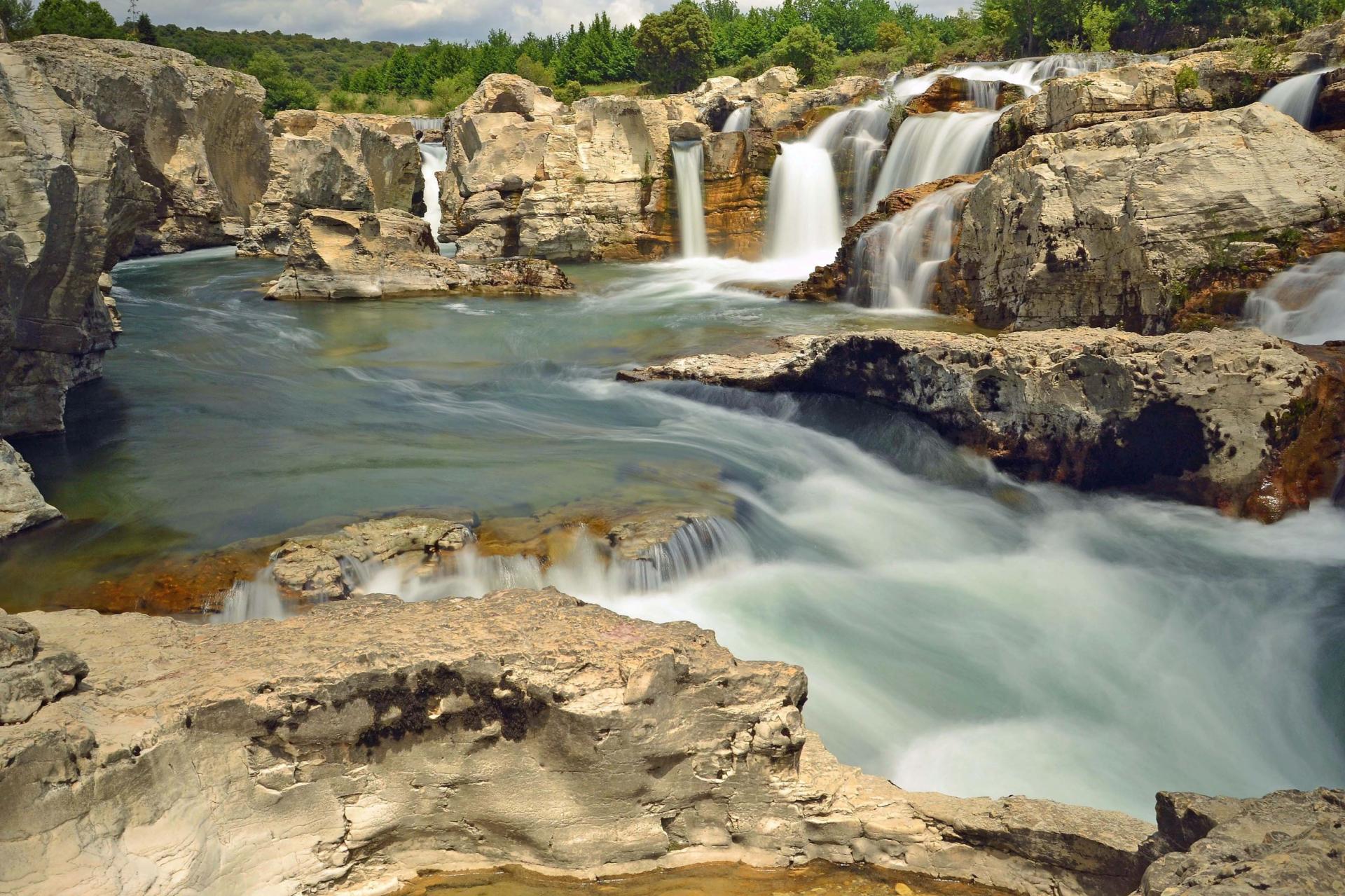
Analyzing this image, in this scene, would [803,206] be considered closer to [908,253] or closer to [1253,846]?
[908,253]

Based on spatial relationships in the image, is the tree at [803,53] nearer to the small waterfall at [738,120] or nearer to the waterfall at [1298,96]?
the small waterfall at [738,120]

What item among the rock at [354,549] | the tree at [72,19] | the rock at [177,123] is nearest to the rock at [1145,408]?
the rock at [354,549]

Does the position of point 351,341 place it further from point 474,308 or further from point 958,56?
point 958,56

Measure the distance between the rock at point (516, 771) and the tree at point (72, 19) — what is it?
147ft

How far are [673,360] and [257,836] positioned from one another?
8.79 m

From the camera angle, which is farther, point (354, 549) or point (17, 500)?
point (17, 500)

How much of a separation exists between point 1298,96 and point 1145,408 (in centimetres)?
900

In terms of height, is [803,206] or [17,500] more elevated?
[803,206]

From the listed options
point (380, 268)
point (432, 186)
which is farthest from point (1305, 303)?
point (432, 186)

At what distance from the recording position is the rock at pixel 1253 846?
2586 mm

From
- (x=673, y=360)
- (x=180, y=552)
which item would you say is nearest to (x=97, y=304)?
(x=180, y=552)

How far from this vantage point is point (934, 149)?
17.7 meters

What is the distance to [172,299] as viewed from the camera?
58.2 ft

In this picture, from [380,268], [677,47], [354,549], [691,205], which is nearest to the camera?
[354,549]
